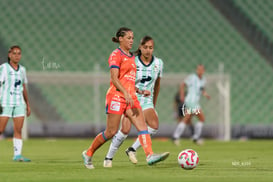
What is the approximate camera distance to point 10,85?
9797 mm

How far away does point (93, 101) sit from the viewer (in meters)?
20.1

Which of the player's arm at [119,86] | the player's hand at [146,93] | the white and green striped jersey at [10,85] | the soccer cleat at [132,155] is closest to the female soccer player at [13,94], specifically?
the white and green striped jersey at [10,85]

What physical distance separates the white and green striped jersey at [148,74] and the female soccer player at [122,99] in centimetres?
128

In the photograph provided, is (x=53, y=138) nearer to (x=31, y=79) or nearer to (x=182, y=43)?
(x=31, y=79)

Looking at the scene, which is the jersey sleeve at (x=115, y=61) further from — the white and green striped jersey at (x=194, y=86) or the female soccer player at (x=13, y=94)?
the white and green striped jersey at (x=194, y=86)

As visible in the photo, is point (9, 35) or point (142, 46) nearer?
point (142, 46)

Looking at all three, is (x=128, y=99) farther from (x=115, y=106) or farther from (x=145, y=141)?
(x=145, y=141)

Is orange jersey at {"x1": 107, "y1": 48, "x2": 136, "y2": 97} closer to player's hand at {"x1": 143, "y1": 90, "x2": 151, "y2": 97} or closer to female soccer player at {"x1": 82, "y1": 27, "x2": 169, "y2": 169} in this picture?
female soccer player at {"x1": 82, "y1": 27, "x2": 169, "y2": 169}

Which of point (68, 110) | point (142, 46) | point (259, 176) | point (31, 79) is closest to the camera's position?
point (259, 176)

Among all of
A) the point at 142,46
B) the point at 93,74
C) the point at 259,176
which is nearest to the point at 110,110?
the point at 142,46

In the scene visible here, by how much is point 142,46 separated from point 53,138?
10442mm

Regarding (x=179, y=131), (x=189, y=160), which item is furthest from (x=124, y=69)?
(x=179, y=131)

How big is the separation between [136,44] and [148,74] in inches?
474

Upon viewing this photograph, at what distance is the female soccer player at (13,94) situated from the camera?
9.70 m
